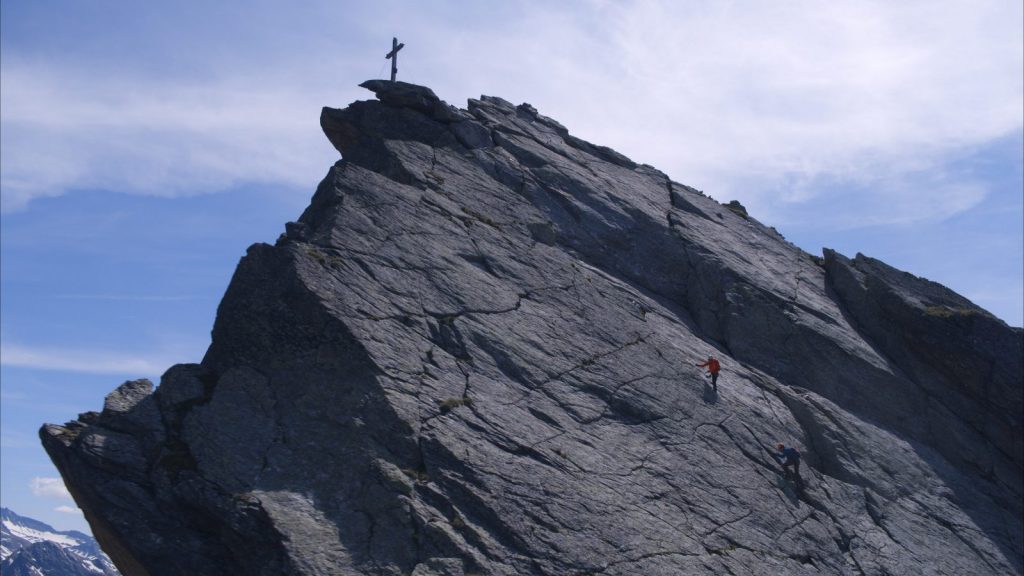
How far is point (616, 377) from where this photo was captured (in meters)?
27.5

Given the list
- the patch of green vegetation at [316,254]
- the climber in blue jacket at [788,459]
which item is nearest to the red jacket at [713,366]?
the climber in blue jacket at [788,459]

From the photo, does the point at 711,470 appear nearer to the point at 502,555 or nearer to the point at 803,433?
the point at 803,433

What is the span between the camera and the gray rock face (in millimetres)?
21125

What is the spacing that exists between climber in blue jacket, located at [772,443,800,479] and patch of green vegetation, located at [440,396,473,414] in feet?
31.3

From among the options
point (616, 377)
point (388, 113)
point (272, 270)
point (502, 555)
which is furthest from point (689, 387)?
point (388, 113)

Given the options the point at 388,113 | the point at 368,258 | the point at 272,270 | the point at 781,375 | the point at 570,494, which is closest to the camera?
the point at 570,494

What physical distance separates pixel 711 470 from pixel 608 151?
18.1 meters

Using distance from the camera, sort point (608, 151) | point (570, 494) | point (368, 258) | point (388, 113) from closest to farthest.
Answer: point (570, 494) → point (368, 258) → point (388, 113) → point (608, 151)

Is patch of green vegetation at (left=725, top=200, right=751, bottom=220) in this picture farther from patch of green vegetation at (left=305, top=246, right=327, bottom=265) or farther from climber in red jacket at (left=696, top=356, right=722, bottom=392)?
patch of green vegetation at (left=305, top=246, right=327, bottom=265)

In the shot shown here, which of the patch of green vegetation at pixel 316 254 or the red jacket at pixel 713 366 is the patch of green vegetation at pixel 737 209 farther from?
the patch of green vegetation at pixel 316 254

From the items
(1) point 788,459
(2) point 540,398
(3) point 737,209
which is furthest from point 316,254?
(3) point 737,209

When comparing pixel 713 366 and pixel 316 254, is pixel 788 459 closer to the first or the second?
pixel 713 366

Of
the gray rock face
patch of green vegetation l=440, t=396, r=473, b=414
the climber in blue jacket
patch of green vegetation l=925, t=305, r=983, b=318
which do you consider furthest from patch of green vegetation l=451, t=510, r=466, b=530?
patch of green vegetation l=925, t=305, r=983, b=318

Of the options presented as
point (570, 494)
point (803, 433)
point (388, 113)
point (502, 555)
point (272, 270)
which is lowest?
point (502, 555)
